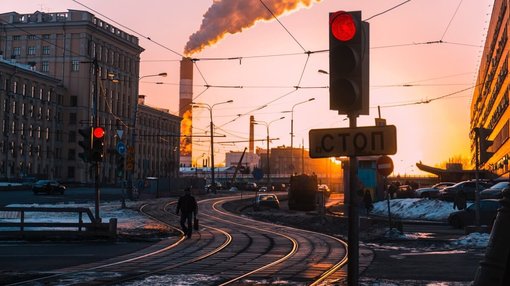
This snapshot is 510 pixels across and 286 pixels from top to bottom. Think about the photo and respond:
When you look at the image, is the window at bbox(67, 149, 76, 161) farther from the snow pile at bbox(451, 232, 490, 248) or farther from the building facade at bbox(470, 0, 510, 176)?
the snow pile at bbox(451, 232, 490, 248)

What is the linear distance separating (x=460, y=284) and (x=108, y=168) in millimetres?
114711

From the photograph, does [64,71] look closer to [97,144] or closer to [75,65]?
[75,65]

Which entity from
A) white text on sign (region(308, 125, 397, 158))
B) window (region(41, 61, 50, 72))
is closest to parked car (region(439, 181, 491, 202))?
white text on sign (region(308, 125, 397, 158))

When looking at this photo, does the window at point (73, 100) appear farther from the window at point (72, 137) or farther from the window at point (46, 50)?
the window at point (46, 50)

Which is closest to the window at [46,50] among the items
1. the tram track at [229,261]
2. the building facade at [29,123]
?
the building facade at [29,123]

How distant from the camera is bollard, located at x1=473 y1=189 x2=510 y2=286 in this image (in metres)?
6.13

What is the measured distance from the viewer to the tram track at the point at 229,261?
12227mm

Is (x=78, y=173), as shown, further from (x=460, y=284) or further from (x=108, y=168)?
(x=460, y=284)

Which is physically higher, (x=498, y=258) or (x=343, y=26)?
(x=343, y=26)

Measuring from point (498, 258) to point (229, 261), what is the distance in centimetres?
983

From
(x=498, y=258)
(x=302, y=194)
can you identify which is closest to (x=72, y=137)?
(x=302, y=194)

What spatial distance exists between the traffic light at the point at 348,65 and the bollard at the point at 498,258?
5.60 feet

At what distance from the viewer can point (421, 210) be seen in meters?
39.2

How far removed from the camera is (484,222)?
2820cm
